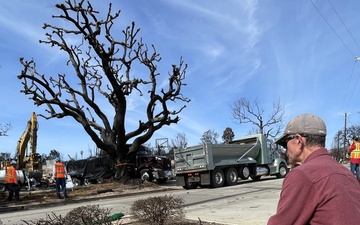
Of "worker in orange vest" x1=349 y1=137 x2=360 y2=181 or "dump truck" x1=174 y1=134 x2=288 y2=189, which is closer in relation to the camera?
"worker in orange vest" x1=349 y1=137 x2=360 y2=181

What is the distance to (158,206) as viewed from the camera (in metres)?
6.35

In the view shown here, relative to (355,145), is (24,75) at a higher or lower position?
higher

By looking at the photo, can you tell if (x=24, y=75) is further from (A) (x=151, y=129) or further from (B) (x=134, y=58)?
(A) (x=151, y=129)

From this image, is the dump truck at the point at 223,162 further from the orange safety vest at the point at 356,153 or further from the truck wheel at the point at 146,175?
the orange safety vest at the point at 356,153

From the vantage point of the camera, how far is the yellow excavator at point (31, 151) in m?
26.3

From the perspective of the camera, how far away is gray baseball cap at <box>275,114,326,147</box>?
7.16ft

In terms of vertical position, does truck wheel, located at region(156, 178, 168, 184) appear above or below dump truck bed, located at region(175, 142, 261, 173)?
below

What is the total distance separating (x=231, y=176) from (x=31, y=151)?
14778mm

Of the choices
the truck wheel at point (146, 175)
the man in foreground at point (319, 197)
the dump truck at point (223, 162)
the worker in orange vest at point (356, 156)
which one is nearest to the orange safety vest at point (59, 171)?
the dump truck at point (223, 162)

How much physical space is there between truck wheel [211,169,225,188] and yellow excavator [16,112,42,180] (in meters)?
13.9

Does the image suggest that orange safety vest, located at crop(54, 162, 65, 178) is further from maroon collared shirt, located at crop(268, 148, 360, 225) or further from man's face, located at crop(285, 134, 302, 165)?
maroon collared shirt, located at crop(268, 148, 360, 225)

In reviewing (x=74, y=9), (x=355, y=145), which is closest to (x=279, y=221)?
(x=355, y=145)

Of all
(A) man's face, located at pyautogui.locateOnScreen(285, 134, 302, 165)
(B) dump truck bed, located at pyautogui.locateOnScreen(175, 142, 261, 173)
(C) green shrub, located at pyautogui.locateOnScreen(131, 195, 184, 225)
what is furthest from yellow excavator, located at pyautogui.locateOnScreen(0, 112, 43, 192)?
(A) man's face, located at pyautogui.locateOnScreen(285, 134, 302, 165)

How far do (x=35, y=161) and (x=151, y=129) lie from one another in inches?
357
